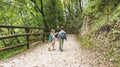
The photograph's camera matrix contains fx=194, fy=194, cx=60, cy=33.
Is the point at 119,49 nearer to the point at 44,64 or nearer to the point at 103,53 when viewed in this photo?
the point at 103,53

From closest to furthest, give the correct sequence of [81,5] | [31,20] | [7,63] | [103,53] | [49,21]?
[7,63]
[103,53]
[31,20]
[49,21]
[81,5]

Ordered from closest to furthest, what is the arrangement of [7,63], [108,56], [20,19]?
[7,63] → [108,56] → [20,19]

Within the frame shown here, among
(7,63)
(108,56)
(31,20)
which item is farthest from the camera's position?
(31,20)

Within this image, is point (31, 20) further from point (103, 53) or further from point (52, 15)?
point (103, 53)

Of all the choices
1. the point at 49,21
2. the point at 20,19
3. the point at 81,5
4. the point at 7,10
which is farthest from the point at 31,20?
the point at 81,5

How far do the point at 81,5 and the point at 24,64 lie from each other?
37630mm

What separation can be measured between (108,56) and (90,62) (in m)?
0.85

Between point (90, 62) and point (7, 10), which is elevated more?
point (7, 10)

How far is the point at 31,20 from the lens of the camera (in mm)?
25172

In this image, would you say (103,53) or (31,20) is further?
(31,20)

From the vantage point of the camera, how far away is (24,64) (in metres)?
8.06

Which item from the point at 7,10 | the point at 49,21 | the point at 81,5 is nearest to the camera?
the point at 7,10

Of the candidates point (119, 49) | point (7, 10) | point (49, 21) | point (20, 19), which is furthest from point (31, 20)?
point (119, 49)

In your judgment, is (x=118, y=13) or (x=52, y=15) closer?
(x=118, y=13)
